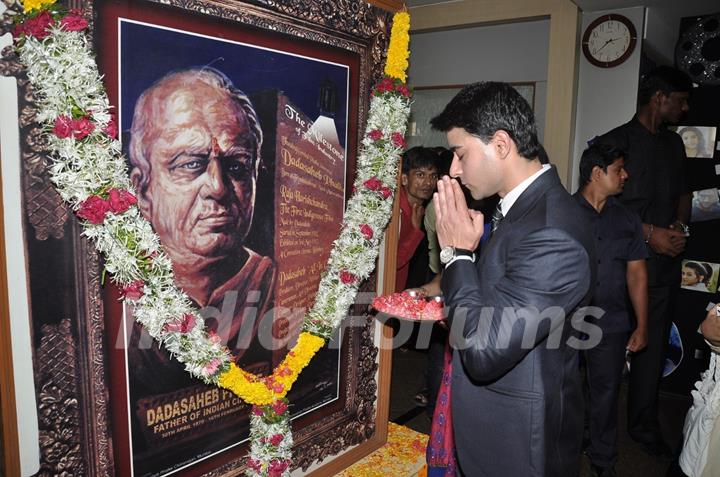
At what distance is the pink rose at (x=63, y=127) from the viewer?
1.54m

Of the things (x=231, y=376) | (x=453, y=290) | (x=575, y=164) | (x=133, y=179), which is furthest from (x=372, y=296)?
(x=575, y=164)

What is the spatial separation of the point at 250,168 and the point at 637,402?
3.28 m

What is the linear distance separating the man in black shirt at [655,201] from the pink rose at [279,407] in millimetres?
2765

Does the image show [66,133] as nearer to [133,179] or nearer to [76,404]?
[133,179]

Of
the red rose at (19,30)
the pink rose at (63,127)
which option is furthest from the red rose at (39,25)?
the pink rose at (63,127)

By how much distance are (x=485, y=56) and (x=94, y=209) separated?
5338mm

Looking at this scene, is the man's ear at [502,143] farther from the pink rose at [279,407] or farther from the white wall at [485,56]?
the white wall at [485,56]

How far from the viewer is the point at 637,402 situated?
379cm

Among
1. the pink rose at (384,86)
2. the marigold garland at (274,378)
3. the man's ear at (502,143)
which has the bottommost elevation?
the marigold garland at (274,378)

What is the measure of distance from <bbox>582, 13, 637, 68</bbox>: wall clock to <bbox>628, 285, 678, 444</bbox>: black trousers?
2.51 meters

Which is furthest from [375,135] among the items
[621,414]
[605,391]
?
[621,414]

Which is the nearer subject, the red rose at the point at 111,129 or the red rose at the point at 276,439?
the red rose at the point at 111,129

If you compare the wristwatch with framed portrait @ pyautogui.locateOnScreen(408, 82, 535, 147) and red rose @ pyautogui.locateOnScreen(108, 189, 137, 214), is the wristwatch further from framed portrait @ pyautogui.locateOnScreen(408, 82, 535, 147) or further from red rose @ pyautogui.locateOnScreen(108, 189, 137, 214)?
framed portrait @ pyautogui.locateOnScreen(408, 82, 535, 147)

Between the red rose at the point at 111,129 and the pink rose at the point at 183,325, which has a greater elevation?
the red rose at the point at 111,129
